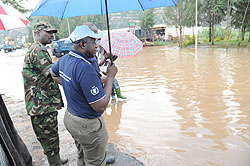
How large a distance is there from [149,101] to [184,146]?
86.1 inches

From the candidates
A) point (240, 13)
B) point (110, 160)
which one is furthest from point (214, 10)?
point (110, 160)

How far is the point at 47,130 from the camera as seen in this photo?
2.30 m

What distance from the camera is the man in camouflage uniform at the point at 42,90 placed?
2.19 meters

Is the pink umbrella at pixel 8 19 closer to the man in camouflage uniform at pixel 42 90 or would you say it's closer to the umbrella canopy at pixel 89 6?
the umbrella canopy at pixel 89 6

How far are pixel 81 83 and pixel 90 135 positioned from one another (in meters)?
0.43

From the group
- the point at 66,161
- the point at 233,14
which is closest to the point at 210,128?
the point at 66,161

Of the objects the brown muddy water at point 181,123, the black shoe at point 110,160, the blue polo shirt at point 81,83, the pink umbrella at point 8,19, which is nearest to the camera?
the blue polo shirt at point 81,83

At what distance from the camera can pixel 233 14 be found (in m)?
22.4

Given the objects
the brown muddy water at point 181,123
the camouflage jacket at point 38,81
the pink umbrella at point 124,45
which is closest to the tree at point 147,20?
the brown muddy water at point 181,123

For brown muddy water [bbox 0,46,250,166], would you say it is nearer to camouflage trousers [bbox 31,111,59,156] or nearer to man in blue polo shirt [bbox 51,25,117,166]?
camouflage trousers [bbox 31,111,59,156]

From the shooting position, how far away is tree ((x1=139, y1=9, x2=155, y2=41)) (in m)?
35.6

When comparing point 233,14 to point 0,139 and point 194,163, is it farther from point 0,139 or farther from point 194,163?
point 0,139

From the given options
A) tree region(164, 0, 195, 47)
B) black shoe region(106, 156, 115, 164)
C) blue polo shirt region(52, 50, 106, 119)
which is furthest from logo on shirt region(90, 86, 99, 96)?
tree region(164, 0, 195, 47)

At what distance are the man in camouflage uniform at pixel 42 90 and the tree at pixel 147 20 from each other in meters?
34.3
